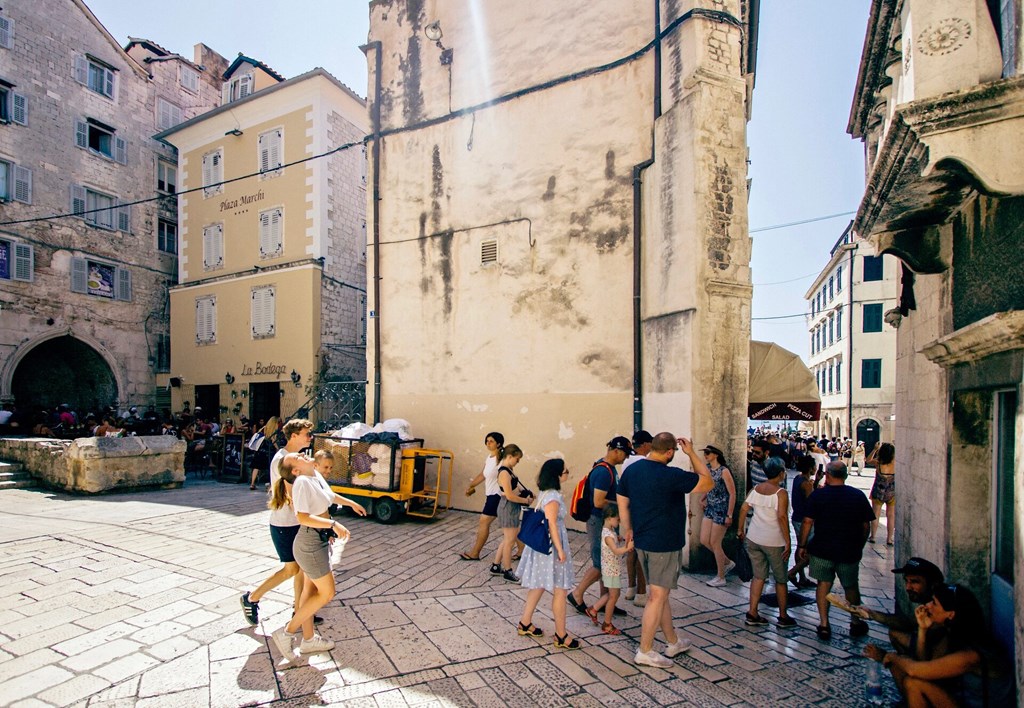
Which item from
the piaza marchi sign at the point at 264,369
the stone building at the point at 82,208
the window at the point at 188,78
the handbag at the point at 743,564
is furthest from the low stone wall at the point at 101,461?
the window at the point at 188,78

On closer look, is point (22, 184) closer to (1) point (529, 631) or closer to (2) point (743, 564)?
(1) point (529, 631)

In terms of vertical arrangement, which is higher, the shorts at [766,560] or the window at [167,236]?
the window at [167,236]

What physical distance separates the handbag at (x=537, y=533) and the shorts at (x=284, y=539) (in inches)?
74.0

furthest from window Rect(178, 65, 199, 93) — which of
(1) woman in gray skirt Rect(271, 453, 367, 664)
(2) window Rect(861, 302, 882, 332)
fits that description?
(2) window Rect(861, 302, 882, 332)

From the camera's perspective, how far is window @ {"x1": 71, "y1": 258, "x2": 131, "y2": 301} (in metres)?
18.3

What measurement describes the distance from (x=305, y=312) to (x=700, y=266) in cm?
1299

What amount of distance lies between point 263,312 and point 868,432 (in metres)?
32.1

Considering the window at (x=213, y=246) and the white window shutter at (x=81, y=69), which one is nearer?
the white window shutter at (x=81, y=69)

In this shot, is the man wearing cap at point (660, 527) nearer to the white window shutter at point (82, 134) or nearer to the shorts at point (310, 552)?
the shorts at point (310, 552)

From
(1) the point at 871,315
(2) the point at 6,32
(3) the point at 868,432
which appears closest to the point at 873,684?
(2) the point at 6,32

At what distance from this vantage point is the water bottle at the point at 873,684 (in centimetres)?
384

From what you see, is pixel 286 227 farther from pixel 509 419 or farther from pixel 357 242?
pixel 509 419

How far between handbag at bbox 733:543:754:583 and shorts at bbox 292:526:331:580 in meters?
4.05

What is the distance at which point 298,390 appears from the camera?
16609 millimetres
